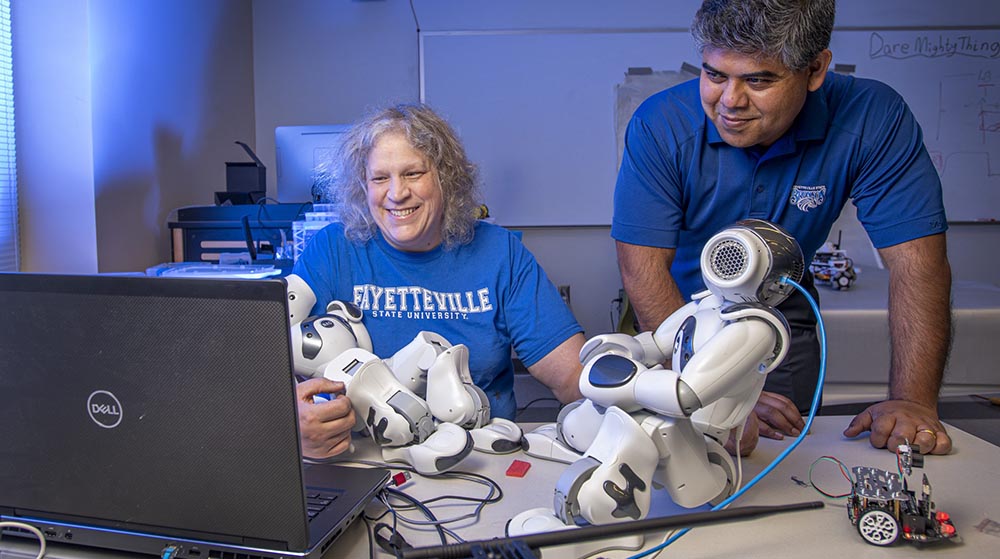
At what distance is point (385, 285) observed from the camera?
1469 millimetres

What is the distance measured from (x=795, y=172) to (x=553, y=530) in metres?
1.03

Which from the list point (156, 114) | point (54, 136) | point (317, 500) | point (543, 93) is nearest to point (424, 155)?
point (317, 500)

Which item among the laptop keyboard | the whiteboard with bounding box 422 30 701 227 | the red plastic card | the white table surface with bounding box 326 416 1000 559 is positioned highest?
the whiteboard with bounding box 422 30 701 227

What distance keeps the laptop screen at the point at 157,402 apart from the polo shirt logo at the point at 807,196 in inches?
47.6

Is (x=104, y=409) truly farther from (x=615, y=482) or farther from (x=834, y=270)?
(x=834, y=270)

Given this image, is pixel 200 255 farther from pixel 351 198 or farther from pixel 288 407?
pixel 288 407

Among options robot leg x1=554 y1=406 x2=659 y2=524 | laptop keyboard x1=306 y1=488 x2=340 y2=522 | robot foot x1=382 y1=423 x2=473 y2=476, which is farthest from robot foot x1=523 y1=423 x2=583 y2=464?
laptop keyboard x1=306 y1=488 x2=340 y2=522

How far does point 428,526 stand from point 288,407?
0.31 meters

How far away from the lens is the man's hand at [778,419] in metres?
1.20

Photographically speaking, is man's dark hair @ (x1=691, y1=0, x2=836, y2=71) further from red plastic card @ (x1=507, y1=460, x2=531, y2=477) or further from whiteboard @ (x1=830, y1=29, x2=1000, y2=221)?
whiteboard @ (x1=830, y1=29, x2=1000, y2=221)

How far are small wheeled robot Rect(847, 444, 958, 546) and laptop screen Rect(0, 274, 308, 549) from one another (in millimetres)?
636

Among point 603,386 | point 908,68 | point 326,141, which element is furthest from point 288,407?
point 908,68

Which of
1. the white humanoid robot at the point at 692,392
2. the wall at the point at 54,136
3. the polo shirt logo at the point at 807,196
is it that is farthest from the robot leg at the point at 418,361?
the wall at the point at 54,136

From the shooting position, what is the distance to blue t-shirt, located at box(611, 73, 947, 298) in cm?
145
